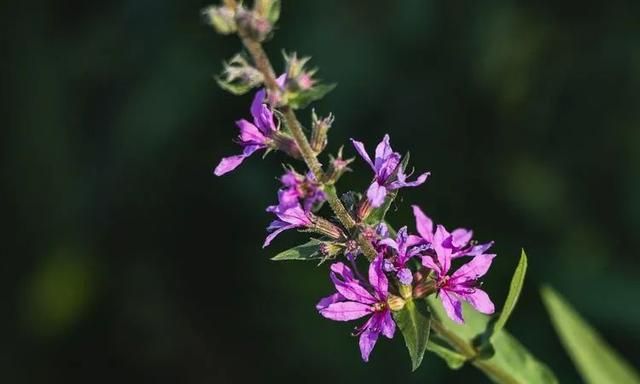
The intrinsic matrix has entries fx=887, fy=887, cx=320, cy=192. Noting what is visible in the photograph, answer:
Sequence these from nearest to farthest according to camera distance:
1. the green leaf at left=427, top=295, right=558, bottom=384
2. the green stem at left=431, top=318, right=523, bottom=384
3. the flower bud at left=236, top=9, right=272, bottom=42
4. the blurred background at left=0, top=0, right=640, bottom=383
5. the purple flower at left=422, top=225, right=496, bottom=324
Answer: the flower bud at left=236, top=9, right=272, bottom=42 < the purple flower at left=422, top=225, right=496, bottom=324 < the green stem at left=431, top=318, right=523, bottom=384 < the green leaf at left=427, top=295, right=558, bottom=384 < the blurred background at left=0, top=0, right=640, bottom=383

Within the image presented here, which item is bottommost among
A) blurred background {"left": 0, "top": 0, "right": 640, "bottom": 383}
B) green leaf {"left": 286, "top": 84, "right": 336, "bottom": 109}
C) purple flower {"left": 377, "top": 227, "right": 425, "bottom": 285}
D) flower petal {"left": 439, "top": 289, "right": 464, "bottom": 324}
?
blurred background {"left": 0, "top": 0, "right": 640, "bottom": 383}

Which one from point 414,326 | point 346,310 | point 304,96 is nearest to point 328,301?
point 346,310

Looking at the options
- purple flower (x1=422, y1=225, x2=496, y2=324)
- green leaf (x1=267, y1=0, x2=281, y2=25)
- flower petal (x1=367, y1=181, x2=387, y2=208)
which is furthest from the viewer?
purple flower (x1=422, y1=225, x2=496, y2=324)

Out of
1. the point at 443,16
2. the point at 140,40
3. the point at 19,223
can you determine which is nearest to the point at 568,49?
the point at 443,16

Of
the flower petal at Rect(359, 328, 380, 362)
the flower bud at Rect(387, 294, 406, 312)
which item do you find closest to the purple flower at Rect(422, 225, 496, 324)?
the flower bud at Rect(387, 294, 406, 312)

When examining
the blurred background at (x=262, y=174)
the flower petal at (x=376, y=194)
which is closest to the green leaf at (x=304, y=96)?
the flower petal at (x=376, y=194)

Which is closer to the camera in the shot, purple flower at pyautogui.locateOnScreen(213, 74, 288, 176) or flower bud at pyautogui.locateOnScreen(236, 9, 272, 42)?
flower bud at pyautogui.locateOnScreen(236, 9, 272, 42)

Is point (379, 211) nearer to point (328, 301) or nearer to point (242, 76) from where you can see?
point (328, 301)

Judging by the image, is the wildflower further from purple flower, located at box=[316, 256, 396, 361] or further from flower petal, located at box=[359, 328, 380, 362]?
flower petal, located at box=[359, 328, 380, 362]

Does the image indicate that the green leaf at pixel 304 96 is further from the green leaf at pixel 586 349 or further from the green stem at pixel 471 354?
the green leaf at pixel 586 349
